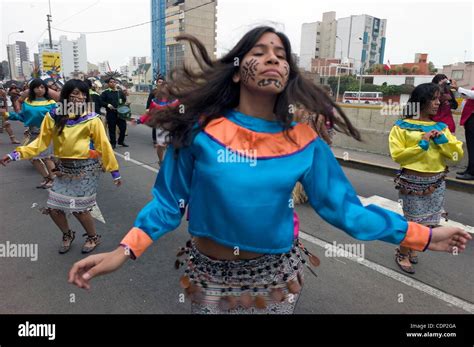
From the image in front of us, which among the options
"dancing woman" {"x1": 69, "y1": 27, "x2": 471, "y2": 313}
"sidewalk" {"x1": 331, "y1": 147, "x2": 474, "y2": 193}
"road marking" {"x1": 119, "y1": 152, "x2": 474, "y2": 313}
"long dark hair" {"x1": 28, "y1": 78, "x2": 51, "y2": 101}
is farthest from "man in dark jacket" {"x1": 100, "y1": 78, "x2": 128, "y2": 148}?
"dancing woman" {"x1": 69, "y1": 27, "x2": 471, "y2": 313}

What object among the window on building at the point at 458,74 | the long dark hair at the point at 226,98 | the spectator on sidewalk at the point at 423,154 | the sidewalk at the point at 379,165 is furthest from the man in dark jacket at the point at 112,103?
the window on building at the point at 458,74

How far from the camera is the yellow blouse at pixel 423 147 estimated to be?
3.57m

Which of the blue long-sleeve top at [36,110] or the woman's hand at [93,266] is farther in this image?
the blue long-sleeve top at [36,110]

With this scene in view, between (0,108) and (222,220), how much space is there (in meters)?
13.1

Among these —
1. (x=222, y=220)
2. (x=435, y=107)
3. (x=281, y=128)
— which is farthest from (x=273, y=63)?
(x=435, y=107)

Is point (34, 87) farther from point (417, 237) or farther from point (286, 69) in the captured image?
point (417, 237)

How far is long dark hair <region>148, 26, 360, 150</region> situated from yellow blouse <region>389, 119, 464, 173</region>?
2.03 m

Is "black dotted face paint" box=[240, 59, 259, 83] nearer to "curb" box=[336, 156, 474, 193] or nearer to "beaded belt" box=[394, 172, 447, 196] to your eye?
"beaded belt" box=[394, 172, 447, 196]

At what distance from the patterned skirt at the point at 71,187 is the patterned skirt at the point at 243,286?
9.01ft

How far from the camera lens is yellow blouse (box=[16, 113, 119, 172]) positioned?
12.8ft

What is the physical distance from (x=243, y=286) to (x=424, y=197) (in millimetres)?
2752

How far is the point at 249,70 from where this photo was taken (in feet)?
5.40

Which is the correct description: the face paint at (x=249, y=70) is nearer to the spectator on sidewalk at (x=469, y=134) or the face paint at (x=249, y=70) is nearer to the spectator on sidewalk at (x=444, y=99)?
the spectator on sidewalk at (x=444, y=99)

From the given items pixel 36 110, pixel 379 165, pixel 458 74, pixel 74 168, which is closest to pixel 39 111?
pixel 36 110
